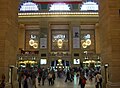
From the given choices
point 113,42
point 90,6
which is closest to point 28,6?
point 90,6

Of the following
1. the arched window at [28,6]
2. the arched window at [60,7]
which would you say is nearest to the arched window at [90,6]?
the arched window at [60,7]

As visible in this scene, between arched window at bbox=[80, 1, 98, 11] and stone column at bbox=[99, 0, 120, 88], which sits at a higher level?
arched window at bbox=[80, 1, 98, 11]

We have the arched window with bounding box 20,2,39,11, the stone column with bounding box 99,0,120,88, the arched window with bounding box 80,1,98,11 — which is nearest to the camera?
the stone column with bounding box 99,0,120,88

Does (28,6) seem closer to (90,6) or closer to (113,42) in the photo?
(90,6)

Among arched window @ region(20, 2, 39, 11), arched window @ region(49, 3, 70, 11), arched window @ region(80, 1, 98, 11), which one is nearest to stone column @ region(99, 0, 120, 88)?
arched window @ region(80, 1, 98, 11)

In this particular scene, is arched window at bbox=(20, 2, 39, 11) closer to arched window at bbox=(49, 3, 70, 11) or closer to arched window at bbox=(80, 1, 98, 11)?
arched window at bbox=(49, 3, 70, 11)

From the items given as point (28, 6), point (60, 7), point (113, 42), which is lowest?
point (113, 42)

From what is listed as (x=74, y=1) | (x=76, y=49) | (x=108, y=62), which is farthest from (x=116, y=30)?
(x=76, y=49)

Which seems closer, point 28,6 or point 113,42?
point 113,42

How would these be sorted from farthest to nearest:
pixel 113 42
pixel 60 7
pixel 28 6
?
pixel 60 7
pixel 28 6
pixel 113 42

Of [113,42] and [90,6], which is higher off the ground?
[90,6]

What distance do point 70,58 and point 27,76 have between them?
31329mm

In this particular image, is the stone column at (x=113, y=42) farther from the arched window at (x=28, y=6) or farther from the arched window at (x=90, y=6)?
the arched window at (x=28, y=6)

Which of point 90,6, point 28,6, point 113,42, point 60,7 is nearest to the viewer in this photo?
point 113,42
